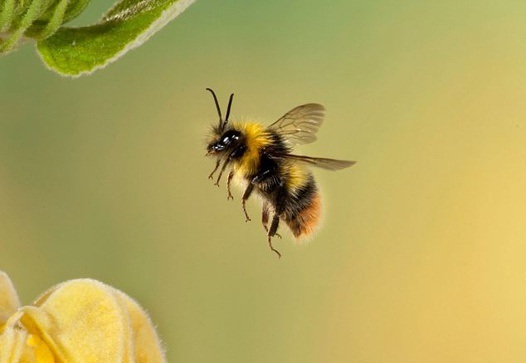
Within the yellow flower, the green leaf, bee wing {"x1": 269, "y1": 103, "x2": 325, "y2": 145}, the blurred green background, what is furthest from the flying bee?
the blurred green background

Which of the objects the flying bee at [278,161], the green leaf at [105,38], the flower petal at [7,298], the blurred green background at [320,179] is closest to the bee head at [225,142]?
the flying bee at [278,161]

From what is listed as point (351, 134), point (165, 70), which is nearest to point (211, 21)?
point (165, 70)

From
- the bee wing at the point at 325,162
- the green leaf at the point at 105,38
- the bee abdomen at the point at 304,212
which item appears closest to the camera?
the green leaf at the point at 105,38

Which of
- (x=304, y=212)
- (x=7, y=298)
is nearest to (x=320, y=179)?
(x=304, y=212)

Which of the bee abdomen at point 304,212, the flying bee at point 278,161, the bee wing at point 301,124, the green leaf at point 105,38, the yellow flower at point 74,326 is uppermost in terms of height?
the green leaf at point 105,38

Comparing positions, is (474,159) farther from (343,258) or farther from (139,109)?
(139,109)

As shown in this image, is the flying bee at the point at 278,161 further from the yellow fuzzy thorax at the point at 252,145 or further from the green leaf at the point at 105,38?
the green leaf at the point at 105,38

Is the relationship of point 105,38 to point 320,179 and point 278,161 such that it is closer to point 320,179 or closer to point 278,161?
point 278,161
